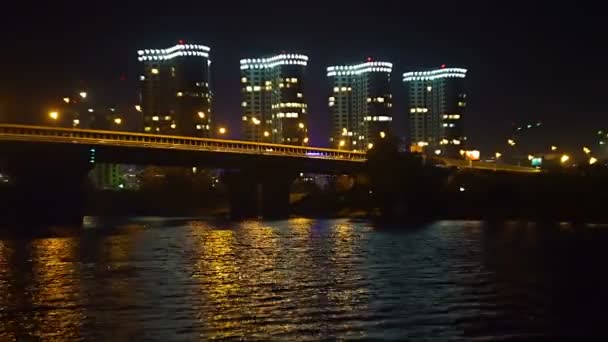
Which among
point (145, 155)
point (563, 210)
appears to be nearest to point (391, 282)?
point (563, 210)

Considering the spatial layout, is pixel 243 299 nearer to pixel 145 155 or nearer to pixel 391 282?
pixel 391 282

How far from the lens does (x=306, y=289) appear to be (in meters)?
40.1

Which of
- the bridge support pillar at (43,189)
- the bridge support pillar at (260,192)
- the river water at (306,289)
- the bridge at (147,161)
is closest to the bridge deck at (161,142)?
the bridge at (147,161)

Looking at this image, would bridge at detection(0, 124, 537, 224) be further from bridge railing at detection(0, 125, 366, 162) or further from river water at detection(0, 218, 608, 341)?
river water at detection(0, 218, 608, 341)

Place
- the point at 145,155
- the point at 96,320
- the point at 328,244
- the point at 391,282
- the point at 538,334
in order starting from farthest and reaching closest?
the point at 145,155, the point at 328,244, the point at 391,282, the point at 96,320, the point at 538,334

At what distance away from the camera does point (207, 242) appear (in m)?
72.6

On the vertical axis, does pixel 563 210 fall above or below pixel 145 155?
below

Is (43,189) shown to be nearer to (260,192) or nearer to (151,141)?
(151,141)

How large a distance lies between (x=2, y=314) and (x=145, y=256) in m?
25.2

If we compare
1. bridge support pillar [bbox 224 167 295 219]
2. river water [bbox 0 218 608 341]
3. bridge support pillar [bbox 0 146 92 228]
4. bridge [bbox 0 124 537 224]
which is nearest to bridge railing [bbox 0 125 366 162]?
bridge [bbox 0 124 537 224]

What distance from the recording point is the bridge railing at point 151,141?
4535 inches

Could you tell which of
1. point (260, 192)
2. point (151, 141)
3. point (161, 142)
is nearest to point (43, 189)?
point (161, 142)

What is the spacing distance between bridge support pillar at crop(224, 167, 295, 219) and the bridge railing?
4306 mm

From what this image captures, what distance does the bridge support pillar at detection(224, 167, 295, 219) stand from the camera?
146m
